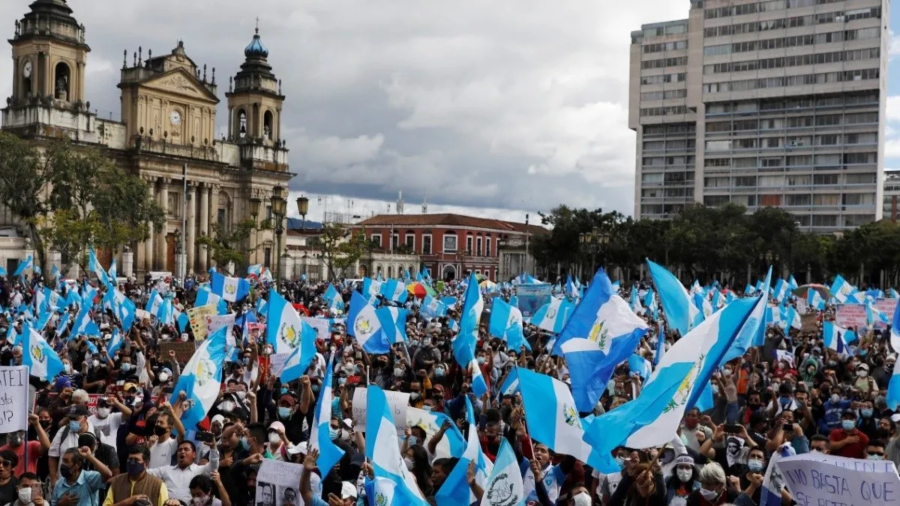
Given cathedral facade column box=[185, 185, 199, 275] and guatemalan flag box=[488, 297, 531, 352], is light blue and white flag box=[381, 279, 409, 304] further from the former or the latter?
cathedral facade column box=[185, 185, 199, 275]

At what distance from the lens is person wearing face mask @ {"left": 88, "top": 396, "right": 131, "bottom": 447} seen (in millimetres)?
10008

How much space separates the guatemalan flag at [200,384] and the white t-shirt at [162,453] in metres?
1.21

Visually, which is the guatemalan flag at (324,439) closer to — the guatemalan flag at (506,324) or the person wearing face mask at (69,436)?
the person wearing face mask at (69,436)

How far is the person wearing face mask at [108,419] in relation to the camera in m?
10.0

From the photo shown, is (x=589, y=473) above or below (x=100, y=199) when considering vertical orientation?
below

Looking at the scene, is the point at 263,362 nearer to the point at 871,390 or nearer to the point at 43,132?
the point at 871,390

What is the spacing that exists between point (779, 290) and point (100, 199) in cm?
3729

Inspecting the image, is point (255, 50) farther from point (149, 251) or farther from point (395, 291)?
point (395, 291)

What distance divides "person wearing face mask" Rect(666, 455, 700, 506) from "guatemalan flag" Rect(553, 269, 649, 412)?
2.75 meters

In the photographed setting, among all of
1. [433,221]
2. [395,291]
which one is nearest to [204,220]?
[433,221]

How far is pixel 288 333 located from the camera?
543 inches

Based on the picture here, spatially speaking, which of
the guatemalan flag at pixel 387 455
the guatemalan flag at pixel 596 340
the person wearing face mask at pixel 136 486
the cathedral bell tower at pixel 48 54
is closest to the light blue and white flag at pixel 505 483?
the guatemalan flag at pixel 387 455

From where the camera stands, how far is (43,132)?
6456 centimetres

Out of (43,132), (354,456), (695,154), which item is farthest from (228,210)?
(354,456)
